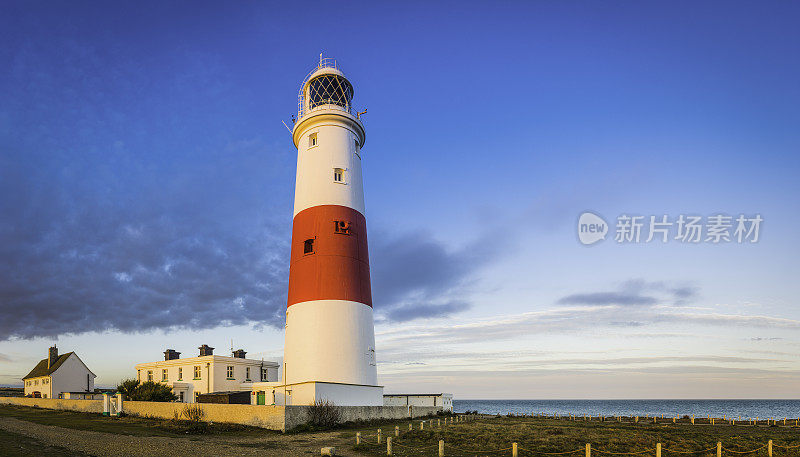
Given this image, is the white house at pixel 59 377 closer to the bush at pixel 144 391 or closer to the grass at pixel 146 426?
the bush at pixel 144 391

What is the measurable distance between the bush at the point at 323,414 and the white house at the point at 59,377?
4552 centimetres

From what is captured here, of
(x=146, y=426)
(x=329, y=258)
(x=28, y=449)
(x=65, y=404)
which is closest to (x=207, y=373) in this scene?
(x=146, y=426)

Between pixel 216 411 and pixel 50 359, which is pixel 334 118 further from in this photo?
pixel 50 359

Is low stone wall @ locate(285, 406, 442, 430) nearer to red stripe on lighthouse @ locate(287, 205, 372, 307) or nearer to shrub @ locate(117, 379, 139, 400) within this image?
red stripe on lighthouse @ locate(287, 205, 372, 307)

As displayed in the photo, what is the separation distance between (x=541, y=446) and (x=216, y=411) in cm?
1634

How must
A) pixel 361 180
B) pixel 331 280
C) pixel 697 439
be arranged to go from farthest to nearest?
pixel 361 180, pixel 331 280, pixel 697 439

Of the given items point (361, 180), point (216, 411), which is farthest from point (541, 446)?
point (361, 180)

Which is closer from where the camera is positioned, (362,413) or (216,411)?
(216,411)

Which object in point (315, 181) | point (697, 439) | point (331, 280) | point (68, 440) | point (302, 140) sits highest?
point (302, 140)

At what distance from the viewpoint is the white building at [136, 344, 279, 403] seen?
38.1 m

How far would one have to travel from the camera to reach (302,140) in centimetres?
3241

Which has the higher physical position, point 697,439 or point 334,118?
point 334,118

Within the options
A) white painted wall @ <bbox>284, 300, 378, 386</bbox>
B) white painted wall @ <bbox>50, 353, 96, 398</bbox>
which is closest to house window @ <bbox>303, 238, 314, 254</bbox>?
white painted wall @ <bbox>284, 300, 378, 386</bbox>

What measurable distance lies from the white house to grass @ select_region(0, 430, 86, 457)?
4283 cm
